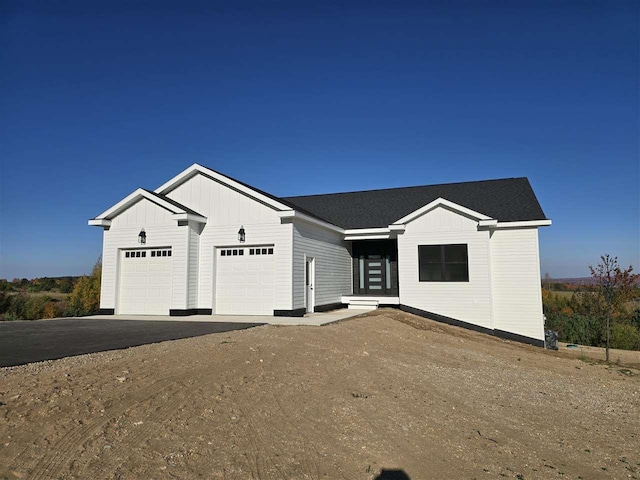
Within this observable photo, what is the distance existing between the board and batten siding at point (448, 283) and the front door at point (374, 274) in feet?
10.4

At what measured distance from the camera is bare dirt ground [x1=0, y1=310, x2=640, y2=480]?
3.80 meters

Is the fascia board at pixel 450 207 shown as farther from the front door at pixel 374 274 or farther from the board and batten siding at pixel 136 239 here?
the board and batten siding at pixel 136 239

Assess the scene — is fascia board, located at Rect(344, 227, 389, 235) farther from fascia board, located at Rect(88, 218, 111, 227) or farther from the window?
fascia board, located at Rect(88, 218, 111, 227)

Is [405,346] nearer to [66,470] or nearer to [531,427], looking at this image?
[531,427]

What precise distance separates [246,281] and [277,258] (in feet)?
5.15

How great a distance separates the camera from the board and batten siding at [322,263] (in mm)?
14812

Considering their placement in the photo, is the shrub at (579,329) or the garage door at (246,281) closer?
the garage door at (246,281)

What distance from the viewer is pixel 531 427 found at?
5.68m

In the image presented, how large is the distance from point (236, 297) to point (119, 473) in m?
11.9

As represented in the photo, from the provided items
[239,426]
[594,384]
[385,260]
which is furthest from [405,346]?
[385,260]

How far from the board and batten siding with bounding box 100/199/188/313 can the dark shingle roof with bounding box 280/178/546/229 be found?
646 centimetres

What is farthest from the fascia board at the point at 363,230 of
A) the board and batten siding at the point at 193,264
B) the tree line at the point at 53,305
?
the tree line at the point at 53,305

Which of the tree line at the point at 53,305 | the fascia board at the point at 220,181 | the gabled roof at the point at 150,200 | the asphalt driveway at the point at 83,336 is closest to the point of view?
the asphalt driveway at the point at 83,336

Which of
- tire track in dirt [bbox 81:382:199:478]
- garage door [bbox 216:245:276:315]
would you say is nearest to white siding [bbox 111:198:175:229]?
garage door [bbox 216:245:276:315]
